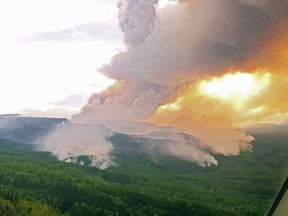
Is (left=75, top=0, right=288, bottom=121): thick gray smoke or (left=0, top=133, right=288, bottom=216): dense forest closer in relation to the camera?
(left=75, top=0, right=288, bottom=121): thick gray smoke

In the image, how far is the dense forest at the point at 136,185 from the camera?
421 cm

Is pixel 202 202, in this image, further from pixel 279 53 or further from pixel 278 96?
pixel 279 53

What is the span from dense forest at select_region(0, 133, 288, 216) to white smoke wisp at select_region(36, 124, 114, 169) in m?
0.08

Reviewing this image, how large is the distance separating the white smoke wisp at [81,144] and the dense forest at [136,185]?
0.08 m

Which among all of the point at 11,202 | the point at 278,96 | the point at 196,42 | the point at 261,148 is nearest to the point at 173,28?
the point at 196,42

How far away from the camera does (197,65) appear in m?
4.19

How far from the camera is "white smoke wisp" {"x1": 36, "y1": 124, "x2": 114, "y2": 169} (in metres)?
4.38

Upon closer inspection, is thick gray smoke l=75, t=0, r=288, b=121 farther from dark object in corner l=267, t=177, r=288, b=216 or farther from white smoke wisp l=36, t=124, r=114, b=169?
dark object in corner l=267, t=177, r=288, b=216

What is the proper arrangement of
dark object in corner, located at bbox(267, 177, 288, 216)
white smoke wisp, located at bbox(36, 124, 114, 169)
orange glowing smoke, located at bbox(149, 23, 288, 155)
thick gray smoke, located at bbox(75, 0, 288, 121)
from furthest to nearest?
1. white smoke wisp, located at bbox(36, 124, 114, 169)
2. orange glowing smoke, located at bbox(149, 23, 288, 155)
3. thick gray smoke, located at bbox(75, 0, 288, 121)
4. dark object in corner, located at bbox(267, 177, 288, 216)

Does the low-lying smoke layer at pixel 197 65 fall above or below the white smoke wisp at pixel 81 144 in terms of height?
above

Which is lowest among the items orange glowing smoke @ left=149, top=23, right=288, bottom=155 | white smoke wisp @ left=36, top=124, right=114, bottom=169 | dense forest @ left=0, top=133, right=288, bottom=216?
dense forest @ left=0, top=133, right=288, bottom=216

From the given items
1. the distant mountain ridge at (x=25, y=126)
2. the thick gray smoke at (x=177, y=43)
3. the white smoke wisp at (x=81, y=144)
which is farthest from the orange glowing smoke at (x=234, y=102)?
the distant mountain ridge at (x=25, y=126)

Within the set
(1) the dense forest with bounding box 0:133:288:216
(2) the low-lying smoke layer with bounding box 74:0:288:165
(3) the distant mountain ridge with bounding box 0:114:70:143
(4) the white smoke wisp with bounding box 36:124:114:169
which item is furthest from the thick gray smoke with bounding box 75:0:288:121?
(1) the dense forest with bounding box 0:133:288:216

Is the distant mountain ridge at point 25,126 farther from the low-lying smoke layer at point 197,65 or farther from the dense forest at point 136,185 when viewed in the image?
the low-lying smoke layer at point 197,65
